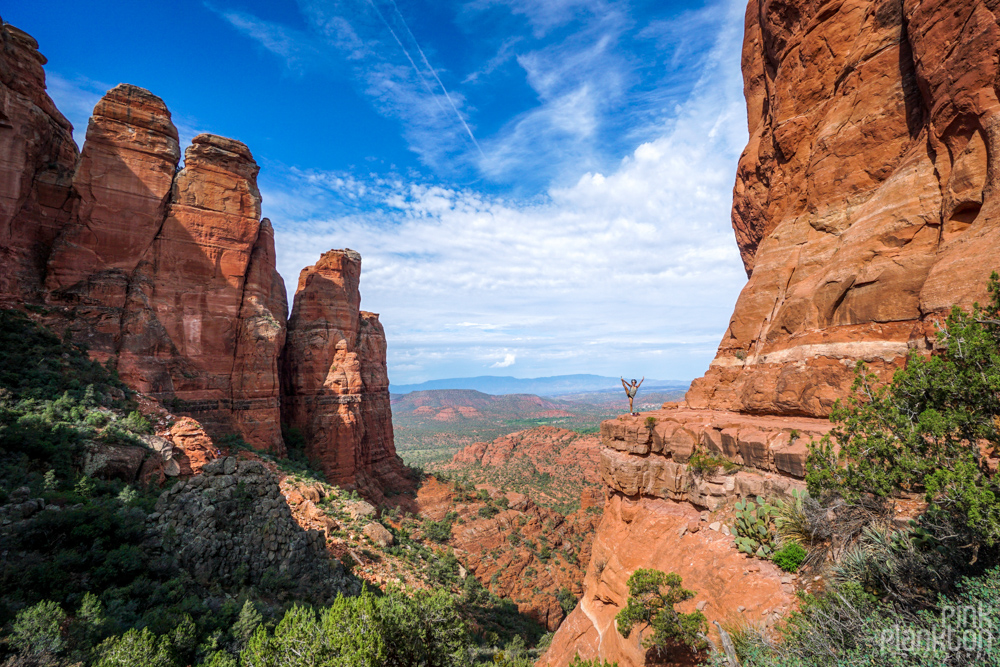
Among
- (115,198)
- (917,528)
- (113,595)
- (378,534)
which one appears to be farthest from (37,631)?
(115,198)

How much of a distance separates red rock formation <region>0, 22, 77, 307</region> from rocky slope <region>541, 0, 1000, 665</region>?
3193 centimetres

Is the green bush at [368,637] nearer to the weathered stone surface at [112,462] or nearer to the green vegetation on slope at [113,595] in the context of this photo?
the green vegetation on slope at [113,595]

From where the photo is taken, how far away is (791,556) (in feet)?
29.3

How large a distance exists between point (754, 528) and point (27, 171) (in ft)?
120

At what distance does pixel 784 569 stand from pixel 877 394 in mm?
4542

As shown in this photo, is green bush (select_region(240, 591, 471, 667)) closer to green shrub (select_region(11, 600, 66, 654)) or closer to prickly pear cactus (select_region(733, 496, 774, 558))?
green shrub (select_region(11, 600, 66, 654))

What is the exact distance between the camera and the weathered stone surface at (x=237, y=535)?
13.4m

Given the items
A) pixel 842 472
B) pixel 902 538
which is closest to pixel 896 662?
pixel 902 538

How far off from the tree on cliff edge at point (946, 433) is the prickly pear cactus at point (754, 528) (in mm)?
2671

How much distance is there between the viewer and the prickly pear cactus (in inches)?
380

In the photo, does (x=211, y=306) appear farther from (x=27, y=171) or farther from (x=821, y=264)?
(x=821, y=264)

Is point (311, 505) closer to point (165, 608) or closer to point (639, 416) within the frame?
point (165, 608)

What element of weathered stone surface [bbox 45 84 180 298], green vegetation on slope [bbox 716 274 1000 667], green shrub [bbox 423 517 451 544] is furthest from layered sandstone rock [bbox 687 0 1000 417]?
weathered stone surface [bbox 45 84 180 298]

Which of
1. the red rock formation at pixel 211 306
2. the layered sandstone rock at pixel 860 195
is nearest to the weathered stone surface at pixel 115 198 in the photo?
the red rock formation at pixel 211 306
